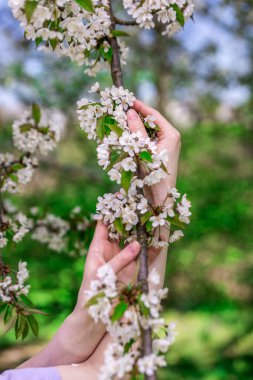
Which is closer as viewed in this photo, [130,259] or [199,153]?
[130,259]

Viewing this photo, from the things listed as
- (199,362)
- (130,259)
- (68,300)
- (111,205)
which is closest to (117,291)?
(130,259)

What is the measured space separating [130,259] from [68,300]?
2747 millimetres

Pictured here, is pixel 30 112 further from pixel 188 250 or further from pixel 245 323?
pixel 188 250

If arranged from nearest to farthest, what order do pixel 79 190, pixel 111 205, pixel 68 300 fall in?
pixel 111 205 → pixel 68 300 → pixel 79 190

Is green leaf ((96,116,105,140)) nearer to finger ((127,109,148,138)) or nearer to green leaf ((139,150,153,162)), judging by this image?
finger ((127,109,148,138))

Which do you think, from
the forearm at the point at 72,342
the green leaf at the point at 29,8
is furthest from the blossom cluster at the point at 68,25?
the forearm at the point at 72,342

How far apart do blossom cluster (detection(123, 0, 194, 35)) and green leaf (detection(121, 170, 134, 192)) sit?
1.69 ft

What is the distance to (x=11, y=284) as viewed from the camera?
1547 mm

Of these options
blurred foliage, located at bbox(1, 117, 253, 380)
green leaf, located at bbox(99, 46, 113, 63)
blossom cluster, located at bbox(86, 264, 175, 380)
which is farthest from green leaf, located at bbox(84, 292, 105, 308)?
blurred foliage, located at bbox(1, 117, 253, 380)

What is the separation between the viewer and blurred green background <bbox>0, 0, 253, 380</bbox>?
17.0 ft

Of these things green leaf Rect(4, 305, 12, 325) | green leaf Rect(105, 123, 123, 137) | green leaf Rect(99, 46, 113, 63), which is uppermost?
green leaf Rect(99, 46, 113, 63)

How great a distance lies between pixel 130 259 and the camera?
1.15m

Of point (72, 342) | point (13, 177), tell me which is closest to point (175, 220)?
point (72, 342)

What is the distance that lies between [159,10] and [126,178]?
A: 587 mm
